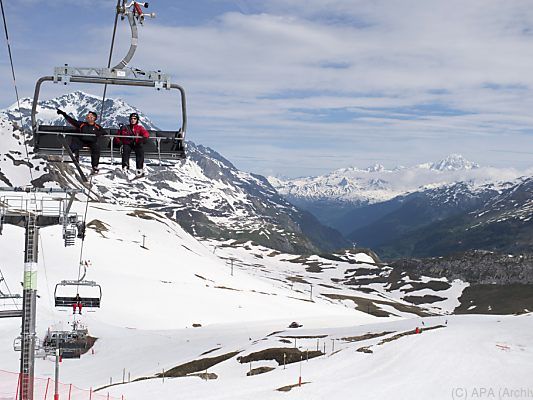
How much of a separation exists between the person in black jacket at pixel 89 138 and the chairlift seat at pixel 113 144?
20cm

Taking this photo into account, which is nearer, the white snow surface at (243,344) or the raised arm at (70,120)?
the raised arm at (70,120)

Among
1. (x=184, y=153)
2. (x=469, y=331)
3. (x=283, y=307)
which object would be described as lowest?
(x=283, y=307)

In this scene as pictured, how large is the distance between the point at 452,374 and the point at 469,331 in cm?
1741

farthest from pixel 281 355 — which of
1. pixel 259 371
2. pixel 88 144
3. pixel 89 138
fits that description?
pixel 89 138

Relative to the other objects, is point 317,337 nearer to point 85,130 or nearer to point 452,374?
point 452,374

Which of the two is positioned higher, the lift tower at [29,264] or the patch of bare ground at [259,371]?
the lift tower at [29,264]

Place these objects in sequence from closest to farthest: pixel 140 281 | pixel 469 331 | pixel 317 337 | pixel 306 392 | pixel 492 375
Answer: pixel 306 392
pixel 492 375
pixel 469 331
pixel 317 337
pixel 140 281

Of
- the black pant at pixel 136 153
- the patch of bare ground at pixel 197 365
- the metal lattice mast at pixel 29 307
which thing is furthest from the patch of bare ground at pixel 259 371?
the black pant at pixel 136 153

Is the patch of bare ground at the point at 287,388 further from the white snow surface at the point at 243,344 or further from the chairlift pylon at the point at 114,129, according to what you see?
the chairlift pylon at the point at 114,129

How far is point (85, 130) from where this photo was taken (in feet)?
63.0

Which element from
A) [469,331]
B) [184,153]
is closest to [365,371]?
[469,331]

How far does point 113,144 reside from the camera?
802 inches

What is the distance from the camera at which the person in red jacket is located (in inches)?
773

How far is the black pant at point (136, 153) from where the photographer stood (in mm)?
19641
